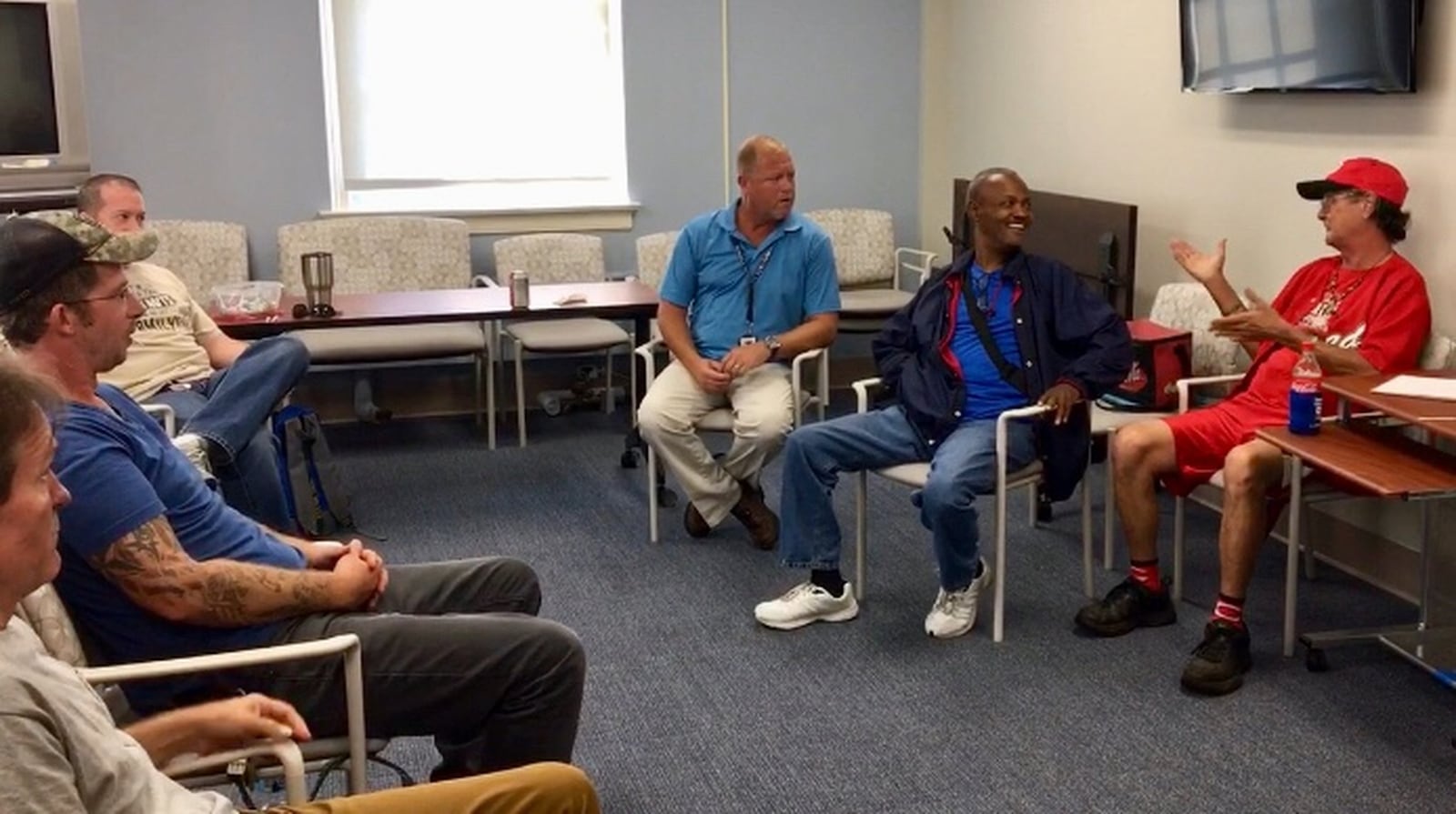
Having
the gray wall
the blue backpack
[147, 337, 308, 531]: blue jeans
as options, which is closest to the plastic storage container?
the blue backpack

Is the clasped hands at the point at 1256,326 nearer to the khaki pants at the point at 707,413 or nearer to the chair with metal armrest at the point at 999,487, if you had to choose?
the chair with metal armrest at the point at 999,487

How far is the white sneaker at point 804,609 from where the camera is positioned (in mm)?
3715

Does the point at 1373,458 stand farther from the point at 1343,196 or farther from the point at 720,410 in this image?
the point at 720,410

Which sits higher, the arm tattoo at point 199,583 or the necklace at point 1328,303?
the necklace at point 1328,303

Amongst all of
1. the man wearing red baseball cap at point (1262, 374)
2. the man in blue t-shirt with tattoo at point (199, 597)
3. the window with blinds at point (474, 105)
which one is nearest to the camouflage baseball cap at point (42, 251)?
the man in blue t-shirt with tattoo at point (199, 597)

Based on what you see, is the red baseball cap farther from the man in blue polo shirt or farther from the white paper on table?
the man in blue polo shirt

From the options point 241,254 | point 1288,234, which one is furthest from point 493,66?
point 1288,234

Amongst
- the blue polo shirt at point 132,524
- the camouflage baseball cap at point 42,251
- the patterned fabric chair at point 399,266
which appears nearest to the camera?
the blue polo shirt at point 132,524

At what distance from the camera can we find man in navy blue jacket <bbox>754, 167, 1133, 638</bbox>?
3611 millimetres

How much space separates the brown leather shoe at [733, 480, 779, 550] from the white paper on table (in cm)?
180

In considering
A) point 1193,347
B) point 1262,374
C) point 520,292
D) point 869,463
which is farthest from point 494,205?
point 1262,374

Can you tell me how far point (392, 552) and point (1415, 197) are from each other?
305 centimetres

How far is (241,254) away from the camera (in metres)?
5.80

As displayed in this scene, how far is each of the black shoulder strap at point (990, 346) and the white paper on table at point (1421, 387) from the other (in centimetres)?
86
